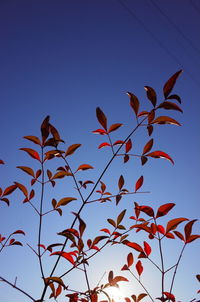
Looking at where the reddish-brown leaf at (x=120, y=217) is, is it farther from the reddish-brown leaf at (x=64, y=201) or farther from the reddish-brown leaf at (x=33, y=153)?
the reddish-brown leaf at (x=33, y=153)

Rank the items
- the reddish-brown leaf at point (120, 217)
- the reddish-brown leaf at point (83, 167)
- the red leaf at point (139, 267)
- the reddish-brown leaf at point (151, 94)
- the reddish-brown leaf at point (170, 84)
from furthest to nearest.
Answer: the red leaf at point (139, 267), the reddish-brown leaf at point (120, 217), the reddish-brown leaf at point (83, 167), the reddish-brown leaf at point (151, 94), the reddish-brown leaf at point (170, 84)

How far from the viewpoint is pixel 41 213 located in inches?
51.8

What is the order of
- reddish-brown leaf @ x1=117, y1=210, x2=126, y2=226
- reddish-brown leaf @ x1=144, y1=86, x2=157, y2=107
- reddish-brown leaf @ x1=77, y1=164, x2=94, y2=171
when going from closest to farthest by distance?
reddish-brown leaf @ x1=144, y1=86, x2=157, y2=107 < reddish-brown leaf @ x1=77, y1=164, x2=94, y2=171 < reddish-brown leaf @ x1=117, y1=210, x2=126, y2=226

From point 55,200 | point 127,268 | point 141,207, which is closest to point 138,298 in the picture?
point 127,268

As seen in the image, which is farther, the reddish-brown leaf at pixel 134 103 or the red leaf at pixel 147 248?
the red leaf at pixel 147 248

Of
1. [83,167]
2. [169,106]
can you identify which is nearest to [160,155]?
[169,106]

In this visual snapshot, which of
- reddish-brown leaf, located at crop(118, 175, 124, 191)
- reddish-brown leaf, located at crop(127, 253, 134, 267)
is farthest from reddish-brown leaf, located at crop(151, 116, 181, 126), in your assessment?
reddish-brown leaf, located at crop(127, 253, 134, 267)

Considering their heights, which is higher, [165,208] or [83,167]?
[83,167]

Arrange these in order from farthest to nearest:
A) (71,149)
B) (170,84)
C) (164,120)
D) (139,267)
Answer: (139,267)
(71,149)
(164,120)
(170,84)

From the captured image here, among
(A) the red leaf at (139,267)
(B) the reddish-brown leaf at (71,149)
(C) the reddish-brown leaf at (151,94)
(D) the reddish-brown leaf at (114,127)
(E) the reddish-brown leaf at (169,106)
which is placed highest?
(B) the reddish-brown leaf at (71,149)

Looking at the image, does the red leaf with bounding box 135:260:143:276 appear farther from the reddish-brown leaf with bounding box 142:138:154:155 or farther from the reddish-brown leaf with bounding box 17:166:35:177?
the reddish-brown leaf with bounding box 17:166:35:177

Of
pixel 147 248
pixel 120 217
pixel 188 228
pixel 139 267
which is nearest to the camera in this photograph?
pixel 188 228

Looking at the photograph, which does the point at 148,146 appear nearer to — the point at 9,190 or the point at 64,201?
the point at 64,201

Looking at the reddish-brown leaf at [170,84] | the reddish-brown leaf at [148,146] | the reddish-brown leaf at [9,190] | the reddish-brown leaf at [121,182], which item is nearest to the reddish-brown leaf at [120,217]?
the reddish-brown leaf at [121,182]
